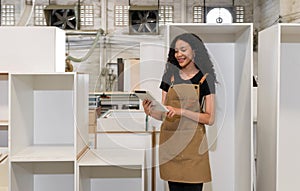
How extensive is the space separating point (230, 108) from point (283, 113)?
401mm

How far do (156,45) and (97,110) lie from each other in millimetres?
911

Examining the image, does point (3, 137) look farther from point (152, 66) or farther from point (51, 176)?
point (152, 66)

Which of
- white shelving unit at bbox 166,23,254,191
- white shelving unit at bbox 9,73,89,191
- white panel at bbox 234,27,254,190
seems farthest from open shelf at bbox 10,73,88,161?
white panel at bbox 234,27,254,190

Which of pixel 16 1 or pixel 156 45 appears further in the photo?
pixel 16 1

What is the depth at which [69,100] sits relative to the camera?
3111mm

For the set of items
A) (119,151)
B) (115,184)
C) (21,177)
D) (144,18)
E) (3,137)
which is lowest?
(115,184)

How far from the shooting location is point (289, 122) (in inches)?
122

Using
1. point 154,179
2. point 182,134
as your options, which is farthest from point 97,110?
point 182,134

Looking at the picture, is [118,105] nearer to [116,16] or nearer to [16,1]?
[116,16]

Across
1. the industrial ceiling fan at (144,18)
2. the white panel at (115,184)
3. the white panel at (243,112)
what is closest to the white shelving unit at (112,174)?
the white panel at (115,184)

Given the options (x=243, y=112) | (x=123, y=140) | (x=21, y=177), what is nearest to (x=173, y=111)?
(x=243, y=112)

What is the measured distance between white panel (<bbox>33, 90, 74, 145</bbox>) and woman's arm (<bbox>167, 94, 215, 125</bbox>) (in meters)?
1.01

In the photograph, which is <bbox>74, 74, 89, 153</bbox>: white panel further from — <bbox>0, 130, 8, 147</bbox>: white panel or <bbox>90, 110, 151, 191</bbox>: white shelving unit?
<bbox>0, 130, 8, 147</bbox>: white panel

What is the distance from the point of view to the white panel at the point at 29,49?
2793 millimetres
